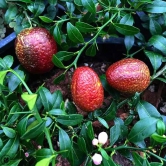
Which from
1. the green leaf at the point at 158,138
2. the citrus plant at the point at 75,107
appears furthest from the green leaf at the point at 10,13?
the green leaf at the point at 158,138

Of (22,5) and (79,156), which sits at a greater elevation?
(22,5)

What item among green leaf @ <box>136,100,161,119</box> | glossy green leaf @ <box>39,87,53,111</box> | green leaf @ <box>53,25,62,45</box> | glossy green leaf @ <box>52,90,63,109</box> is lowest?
green leaf @ <box>136,100,161,119</box>

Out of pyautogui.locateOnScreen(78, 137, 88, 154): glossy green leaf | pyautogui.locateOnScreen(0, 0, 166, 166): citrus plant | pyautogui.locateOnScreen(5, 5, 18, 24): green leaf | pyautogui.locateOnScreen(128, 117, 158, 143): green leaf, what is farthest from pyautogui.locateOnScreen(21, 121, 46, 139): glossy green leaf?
pyautogui.locateOnScreen(5, 5, 18, 24): green leaf

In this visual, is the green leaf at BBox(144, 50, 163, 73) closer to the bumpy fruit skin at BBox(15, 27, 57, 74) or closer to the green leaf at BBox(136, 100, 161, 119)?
the green leaf at BBox(136, 100, 161, 119)

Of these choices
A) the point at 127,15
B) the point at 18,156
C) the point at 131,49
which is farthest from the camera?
the point at 131,49

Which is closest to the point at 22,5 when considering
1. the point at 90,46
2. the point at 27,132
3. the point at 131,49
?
the point at 90,46

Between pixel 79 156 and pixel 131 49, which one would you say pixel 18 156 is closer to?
pixel 79 156
